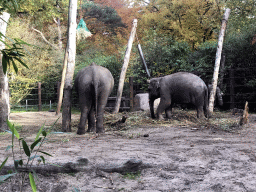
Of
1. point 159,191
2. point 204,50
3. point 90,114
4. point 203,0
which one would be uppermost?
point 203,0

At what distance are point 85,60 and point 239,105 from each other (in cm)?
1154

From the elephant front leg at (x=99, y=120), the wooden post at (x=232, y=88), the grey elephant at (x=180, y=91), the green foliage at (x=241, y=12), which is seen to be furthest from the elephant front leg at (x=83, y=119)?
the green foliage at (x=241, y=12)

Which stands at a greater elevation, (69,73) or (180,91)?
(69,73)

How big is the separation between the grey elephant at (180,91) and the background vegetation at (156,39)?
316 centimetres

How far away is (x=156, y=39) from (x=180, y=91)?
743cm

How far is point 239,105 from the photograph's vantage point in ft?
35.8

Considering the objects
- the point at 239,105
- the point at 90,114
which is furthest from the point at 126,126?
the point at 239,105

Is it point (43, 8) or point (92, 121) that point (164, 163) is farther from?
point (43, 8)

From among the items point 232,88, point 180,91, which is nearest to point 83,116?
A: point 180,91

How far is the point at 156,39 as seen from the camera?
1468 centimetres

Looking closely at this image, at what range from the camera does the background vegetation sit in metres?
11.2

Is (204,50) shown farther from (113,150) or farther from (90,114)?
(113,150)

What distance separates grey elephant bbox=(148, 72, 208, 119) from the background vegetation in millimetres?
3163

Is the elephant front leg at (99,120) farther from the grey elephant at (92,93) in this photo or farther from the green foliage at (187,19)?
the green foliage at (187,19)
